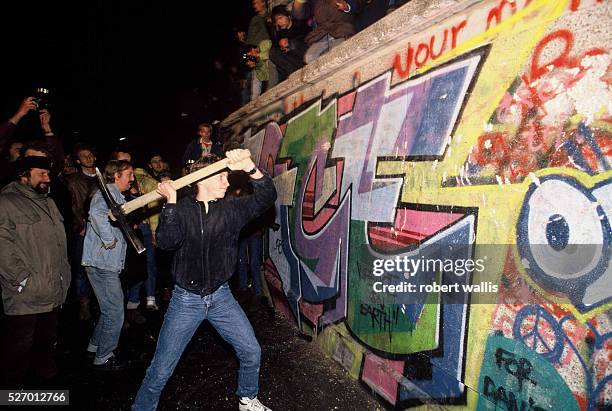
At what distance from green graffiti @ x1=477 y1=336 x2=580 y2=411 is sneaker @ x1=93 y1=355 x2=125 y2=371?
11.8ft

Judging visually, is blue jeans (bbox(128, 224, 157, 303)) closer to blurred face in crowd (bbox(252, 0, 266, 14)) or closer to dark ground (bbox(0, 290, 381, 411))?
dark ground (bbox(0, 290, 381, 411))

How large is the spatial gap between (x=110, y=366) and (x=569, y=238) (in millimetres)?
4375

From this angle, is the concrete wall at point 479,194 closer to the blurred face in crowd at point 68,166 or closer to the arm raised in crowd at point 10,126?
the arm raised in crowd at point 10,126

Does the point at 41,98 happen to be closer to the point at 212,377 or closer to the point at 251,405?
the point at 212,377

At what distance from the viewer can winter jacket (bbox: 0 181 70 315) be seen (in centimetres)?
306

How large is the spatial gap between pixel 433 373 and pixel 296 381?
5.15ft

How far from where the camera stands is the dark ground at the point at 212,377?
329 cm

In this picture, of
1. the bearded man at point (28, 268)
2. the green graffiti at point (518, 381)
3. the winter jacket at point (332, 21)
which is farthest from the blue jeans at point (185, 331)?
the winter jacket at point (332, 21)

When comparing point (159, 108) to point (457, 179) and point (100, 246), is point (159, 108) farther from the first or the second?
point (457, 179)

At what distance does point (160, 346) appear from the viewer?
2.65 m

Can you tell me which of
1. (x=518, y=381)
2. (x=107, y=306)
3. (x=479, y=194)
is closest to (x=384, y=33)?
(x=479, y=194)

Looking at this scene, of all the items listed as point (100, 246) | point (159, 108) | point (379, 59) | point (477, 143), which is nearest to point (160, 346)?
point (100, 246)

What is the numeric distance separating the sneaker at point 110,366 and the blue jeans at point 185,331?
1.38 meters

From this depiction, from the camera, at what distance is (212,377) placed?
3754 mm
